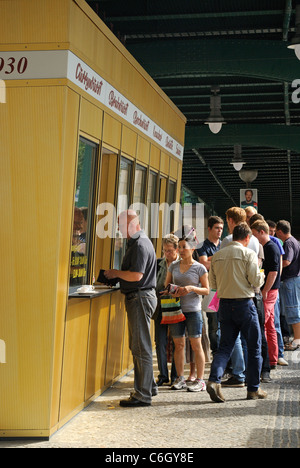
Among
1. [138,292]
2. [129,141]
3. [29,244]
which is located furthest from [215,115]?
[29,244]

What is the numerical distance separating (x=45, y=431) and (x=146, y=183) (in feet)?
15.2

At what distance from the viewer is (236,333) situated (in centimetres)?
745

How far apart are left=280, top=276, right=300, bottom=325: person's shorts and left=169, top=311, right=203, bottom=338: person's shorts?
2.98 meters

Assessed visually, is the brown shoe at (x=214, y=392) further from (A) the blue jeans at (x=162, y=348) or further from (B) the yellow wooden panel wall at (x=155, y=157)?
(B) the yellow wooden panel wall at (x=155, y=157)

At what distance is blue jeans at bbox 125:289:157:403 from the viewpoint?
7.06 meters

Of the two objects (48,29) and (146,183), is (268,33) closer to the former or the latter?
(146,183)

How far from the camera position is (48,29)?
601 centimetres

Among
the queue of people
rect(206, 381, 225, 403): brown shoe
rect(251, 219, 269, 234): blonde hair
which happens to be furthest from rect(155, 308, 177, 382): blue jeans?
rect(251, 219, 269, 234): blonde hair

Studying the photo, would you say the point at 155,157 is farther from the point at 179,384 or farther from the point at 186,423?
the point at 186,423

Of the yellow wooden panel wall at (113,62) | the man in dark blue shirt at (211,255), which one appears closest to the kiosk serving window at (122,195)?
the yellow wooden panel wall at (113,62)

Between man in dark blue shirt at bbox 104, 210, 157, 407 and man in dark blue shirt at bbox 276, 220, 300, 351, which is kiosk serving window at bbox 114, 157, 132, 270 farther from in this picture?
man in dark blue shirt at bbox 276, 220, 300, 351

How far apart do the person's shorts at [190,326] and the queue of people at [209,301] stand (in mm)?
11

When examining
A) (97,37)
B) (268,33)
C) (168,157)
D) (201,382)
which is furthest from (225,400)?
(268,33)

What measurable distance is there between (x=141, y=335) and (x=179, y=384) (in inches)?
51.4
